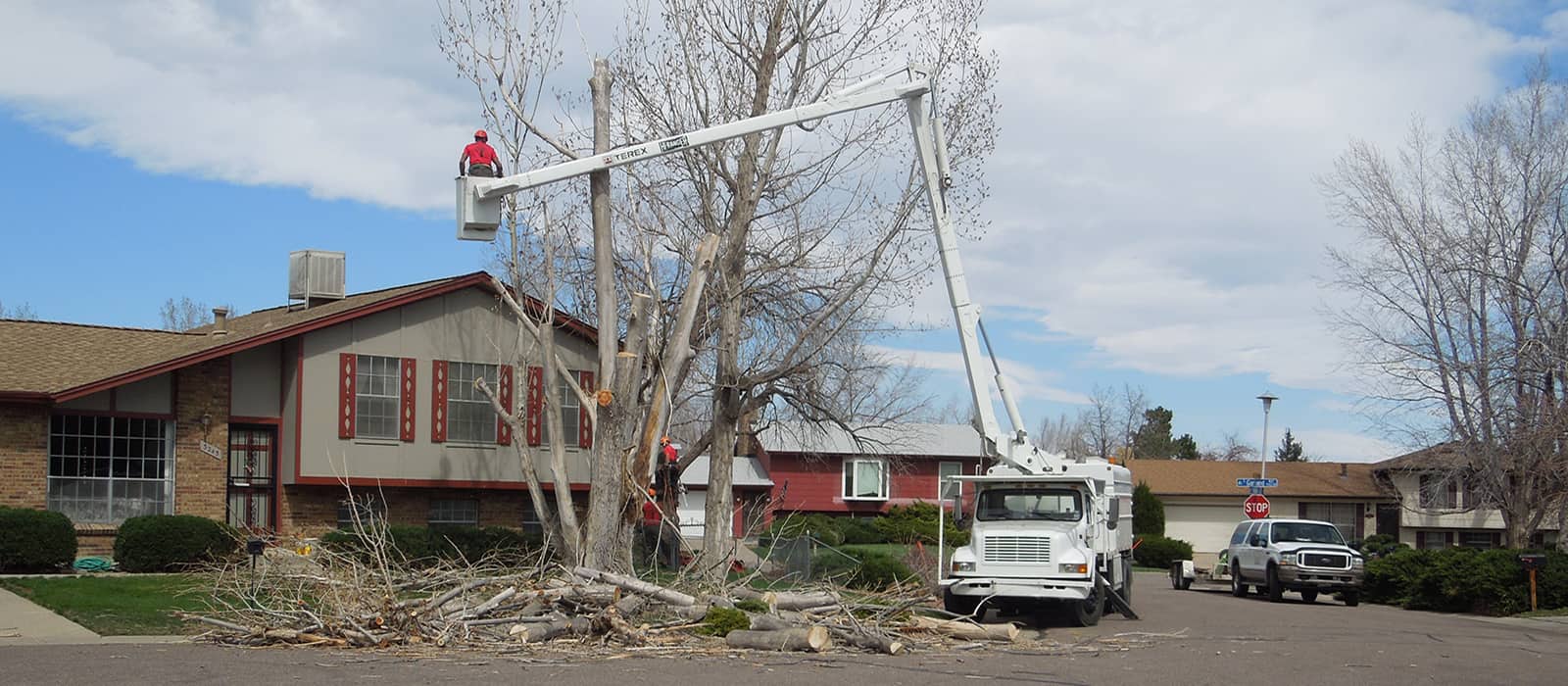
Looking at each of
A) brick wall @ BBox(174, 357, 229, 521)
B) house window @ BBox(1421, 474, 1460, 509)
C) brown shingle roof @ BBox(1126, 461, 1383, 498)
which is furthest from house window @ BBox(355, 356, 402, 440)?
brown shingle roof @ BBox(1126, 461, 1383, 498)

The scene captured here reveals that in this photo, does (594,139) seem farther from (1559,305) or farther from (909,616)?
(1559,305)

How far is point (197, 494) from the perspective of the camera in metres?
26.5

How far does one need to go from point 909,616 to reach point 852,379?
13.2 metres

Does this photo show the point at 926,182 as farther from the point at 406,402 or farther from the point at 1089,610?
the point at 406,402

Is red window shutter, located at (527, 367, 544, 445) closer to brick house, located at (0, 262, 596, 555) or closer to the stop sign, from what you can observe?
brick house, located at (0, 262, 596, 555)

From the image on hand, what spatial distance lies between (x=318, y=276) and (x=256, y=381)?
4061mm

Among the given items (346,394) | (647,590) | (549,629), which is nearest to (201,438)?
(346,394)

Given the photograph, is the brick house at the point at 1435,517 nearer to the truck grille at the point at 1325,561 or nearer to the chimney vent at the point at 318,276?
the truck grille at the point at 1325,561

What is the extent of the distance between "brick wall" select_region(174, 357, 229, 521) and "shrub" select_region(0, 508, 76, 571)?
105 inches

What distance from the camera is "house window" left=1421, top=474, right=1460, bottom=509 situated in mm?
40375

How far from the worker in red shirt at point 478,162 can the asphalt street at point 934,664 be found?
725 cm

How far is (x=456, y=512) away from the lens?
29719mm

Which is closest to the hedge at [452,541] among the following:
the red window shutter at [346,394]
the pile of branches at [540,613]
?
the red window shutter at [346,394]

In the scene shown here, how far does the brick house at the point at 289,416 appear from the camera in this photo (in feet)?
83.0
